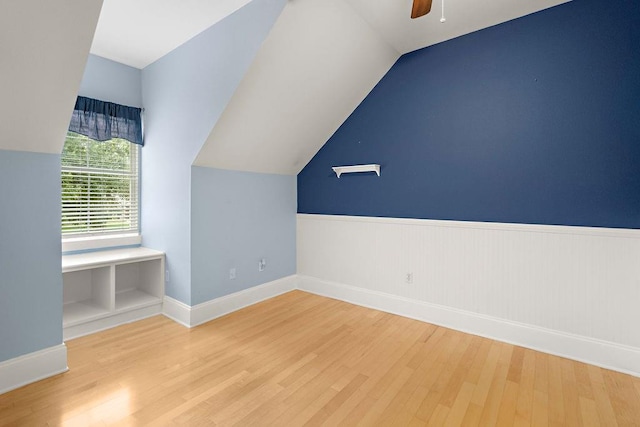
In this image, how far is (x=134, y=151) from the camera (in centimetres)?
352

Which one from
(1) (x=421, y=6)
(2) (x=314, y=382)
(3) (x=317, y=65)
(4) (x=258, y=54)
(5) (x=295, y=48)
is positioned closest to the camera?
(1) (x=421, y=6)

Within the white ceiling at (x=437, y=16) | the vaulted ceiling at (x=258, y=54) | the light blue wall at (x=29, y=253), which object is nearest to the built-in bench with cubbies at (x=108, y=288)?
the light blue wall at (x=29, y=253)

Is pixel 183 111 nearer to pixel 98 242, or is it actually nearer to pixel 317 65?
pixel 317 65

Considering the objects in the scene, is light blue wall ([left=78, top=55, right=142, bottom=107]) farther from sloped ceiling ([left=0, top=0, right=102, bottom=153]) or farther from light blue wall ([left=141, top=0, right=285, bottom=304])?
sloped ceiling ([left=0, top=0, right=102, bottom=153])

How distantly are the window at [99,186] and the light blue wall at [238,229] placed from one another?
1.09m

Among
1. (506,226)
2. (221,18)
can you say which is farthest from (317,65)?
(506,226)

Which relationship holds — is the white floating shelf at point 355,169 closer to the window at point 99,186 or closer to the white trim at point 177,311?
the white trim at point 177,311

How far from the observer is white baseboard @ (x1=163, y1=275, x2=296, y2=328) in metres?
2.96

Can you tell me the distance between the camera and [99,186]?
10.7 feet

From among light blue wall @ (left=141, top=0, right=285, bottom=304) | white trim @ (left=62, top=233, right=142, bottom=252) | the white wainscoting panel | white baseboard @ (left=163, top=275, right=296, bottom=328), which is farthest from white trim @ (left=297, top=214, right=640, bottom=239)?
white trim @ (left=62, top=233, right=142, bottom=252)

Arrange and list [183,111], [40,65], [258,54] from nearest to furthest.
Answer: [40,65] < [258,54] < [183,111]

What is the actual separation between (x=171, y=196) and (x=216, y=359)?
1679 millimetres

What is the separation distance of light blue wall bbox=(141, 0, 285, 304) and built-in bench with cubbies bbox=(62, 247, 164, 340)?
0.69ft

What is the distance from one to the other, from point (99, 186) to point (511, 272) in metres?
4.09
